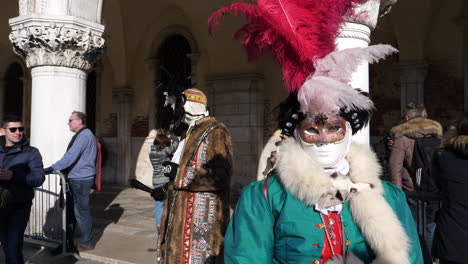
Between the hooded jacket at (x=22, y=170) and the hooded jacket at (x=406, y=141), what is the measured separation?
3.35 meters

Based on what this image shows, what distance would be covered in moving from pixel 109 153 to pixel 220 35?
488 cm

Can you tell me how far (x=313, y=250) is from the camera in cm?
164

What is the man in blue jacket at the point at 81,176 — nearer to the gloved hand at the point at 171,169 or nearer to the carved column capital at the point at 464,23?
the gloved hand at the point at 171,169

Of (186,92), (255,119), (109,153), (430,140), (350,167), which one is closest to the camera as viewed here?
(350,167)

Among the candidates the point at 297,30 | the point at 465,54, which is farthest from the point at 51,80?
the point at 465,54

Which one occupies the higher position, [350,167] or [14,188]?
[350,167]

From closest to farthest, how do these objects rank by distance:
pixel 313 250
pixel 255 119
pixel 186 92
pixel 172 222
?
pixel 313 250 < pixel 172 222 < pixel 186 92 < pixel 255 119

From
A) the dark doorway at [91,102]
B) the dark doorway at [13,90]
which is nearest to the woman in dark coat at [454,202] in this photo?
the dark doorway at [91,102]

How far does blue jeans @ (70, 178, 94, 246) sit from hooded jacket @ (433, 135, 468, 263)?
146 inches

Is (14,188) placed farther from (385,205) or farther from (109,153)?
(109,153)

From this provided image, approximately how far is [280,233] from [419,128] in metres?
3.18

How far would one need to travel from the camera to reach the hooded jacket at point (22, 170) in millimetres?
3443

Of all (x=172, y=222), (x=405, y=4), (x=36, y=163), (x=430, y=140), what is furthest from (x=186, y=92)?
(x=405, y=4)

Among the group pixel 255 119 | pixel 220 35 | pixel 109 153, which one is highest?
pixel 220 35
